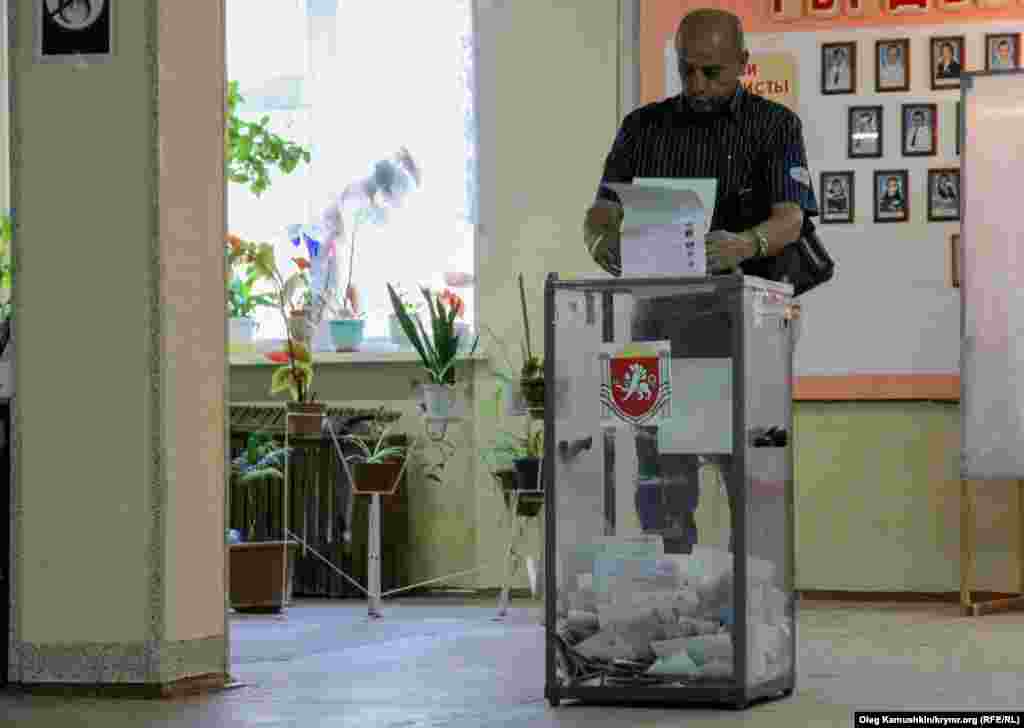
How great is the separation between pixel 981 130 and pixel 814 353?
1093 mm

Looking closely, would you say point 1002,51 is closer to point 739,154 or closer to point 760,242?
point 739,154

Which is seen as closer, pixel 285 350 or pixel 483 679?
pixel 483 679

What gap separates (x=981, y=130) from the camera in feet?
20.4

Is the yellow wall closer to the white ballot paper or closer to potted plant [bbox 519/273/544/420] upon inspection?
the white ballot paper

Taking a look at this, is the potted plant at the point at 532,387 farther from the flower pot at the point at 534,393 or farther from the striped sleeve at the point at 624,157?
the striped sleeve at the point at 624,157

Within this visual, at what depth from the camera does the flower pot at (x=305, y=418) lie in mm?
6746

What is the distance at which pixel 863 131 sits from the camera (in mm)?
6906

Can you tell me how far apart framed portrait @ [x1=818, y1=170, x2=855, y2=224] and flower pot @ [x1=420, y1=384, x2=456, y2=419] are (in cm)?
155

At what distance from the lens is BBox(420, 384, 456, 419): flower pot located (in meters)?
6.57

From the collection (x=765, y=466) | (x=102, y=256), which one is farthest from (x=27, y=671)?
(x=765, y=466)

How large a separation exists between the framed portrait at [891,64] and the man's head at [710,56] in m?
3.28

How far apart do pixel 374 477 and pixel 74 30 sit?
2841 millimetres

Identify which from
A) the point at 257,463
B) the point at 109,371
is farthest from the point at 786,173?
the point at 257,463


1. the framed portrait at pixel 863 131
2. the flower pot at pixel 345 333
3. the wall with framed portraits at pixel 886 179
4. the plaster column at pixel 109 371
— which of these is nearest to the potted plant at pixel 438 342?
the flower pot at pixel 345 333
